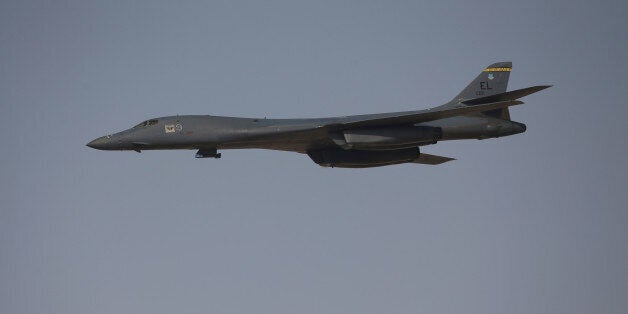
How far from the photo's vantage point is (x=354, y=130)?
30344 millimetres

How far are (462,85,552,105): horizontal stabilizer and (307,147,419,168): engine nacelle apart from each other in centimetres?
305

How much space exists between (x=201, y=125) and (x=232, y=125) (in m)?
1.17

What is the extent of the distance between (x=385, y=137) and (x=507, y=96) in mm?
4659

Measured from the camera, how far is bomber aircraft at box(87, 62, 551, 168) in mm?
30156

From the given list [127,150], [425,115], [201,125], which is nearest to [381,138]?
[425,115]

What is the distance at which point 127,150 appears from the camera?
31.7m

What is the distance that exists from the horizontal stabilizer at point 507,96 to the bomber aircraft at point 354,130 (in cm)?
3

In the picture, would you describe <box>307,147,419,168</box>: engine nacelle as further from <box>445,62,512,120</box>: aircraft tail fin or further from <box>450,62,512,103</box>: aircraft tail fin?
<box>450,62,512,103</box>: aircraft tail fin

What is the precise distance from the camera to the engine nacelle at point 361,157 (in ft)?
108

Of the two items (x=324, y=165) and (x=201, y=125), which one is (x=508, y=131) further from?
(x=201, y=125)

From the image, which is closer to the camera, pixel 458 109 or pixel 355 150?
pixel 458 109

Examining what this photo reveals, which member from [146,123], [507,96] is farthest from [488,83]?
[146,123]

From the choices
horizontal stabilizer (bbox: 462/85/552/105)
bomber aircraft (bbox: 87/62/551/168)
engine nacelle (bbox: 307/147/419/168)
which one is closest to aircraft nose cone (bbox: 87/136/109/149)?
bomber aircraft (bbox: 87/62/551/168)

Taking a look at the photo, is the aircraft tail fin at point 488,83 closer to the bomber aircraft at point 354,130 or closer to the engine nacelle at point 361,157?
the bomber aircraft at point 354,130
